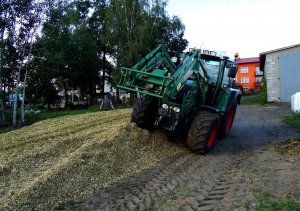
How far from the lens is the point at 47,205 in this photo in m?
4.76

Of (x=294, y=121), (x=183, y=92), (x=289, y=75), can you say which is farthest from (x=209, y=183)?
(x=289, y=75)

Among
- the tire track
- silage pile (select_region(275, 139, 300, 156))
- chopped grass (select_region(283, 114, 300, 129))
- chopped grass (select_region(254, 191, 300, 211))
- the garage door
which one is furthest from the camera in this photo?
the garage door

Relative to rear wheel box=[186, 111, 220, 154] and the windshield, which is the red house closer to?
the windshield

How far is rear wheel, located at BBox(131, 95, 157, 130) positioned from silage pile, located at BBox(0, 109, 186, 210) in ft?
0.85

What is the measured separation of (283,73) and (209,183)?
706 inches

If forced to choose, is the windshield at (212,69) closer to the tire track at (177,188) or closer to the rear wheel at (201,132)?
the rear wheel at (201,132)

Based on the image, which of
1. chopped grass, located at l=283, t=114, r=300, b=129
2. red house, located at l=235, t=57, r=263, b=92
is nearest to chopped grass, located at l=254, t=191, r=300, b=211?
chopped grass, located at l=283, t=114, r=300, b=129

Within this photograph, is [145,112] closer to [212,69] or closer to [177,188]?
[212,69]

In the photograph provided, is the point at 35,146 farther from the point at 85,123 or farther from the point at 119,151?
the point at 85,123

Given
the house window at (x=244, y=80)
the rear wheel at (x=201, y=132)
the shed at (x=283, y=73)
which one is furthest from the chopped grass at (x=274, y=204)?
the house window at (x=244, y=80)

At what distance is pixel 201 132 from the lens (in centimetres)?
725

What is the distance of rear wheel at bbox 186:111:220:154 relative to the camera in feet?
23.8

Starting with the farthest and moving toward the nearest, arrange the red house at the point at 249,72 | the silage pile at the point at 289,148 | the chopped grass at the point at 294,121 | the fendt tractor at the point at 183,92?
1. the red house at the point at 249,72
2. the chopped grass at the point at 294,121
3. the silage pile at the point at 289,148
4. the fendt tractor at the point at 183,92

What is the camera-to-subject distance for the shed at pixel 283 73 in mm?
21359
